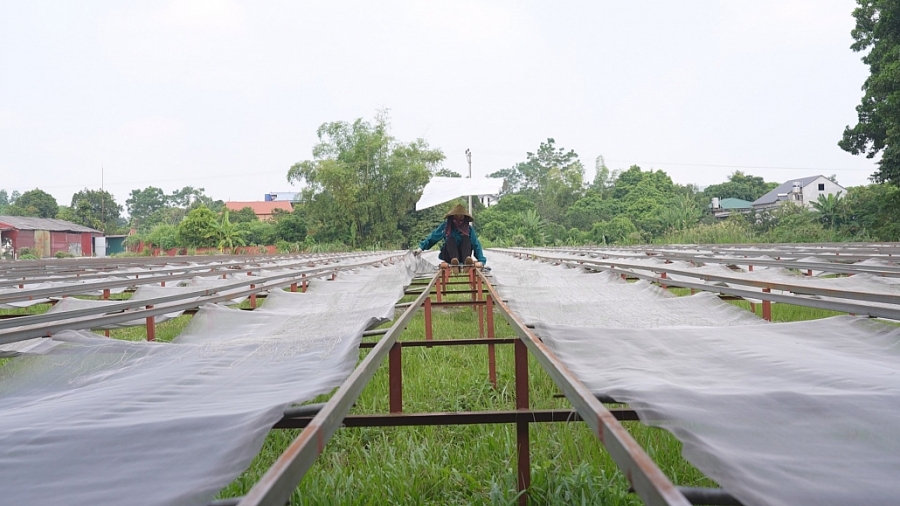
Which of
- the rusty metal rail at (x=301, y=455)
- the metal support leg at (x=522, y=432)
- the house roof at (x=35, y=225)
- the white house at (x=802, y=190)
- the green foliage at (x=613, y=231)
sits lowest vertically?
the metal support leg at (x=522, y=432)

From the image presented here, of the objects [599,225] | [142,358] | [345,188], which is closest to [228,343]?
[142,358]

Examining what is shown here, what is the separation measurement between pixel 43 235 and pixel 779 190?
44.3 metres

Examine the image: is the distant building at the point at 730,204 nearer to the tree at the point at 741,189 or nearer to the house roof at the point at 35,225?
the tree at the point at 741,189

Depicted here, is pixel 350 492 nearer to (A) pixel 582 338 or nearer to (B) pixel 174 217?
(A) pixel 582 338

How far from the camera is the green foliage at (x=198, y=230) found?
25234 mm

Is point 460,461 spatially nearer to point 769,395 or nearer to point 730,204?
point 769,395

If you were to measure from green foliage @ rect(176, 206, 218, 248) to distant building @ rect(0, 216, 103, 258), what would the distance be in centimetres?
722

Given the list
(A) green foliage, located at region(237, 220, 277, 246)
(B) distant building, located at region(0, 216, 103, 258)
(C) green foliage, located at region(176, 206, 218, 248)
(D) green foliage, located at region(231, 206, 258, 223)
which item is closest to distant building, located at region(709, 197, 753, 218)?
(A) green foliage, located at region(237, 220, 277, 246)

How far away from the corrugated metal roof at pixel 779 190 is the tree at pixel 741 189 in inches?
34.2

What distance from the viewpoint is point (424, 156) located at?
93.0ft

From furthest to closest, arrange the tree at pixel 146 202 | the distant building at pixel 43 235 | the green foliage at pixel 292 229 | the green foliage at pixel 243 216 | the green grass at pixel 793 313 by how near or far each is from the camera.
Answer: the tree at pixel 146 202 → the green foliage at pixel 243 216 → the distant building at pixel 43 235 → the green foliage at pixel 292 229 → the green grass at pixel 793 313

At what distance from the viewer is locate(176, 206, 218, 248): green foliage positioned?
993 inches

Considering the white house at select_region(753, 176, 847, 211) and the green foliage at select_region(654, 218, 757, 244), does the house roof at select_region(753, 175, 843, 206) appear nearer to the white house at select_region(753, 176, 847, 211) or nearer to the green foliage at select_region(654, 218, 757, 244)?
the white house at select_region(753, 176, 847, 211)

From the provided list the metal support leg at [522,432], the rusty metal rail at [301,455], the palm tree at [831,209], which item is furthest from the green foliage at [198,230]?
the rusty metal rail at [301,455]
